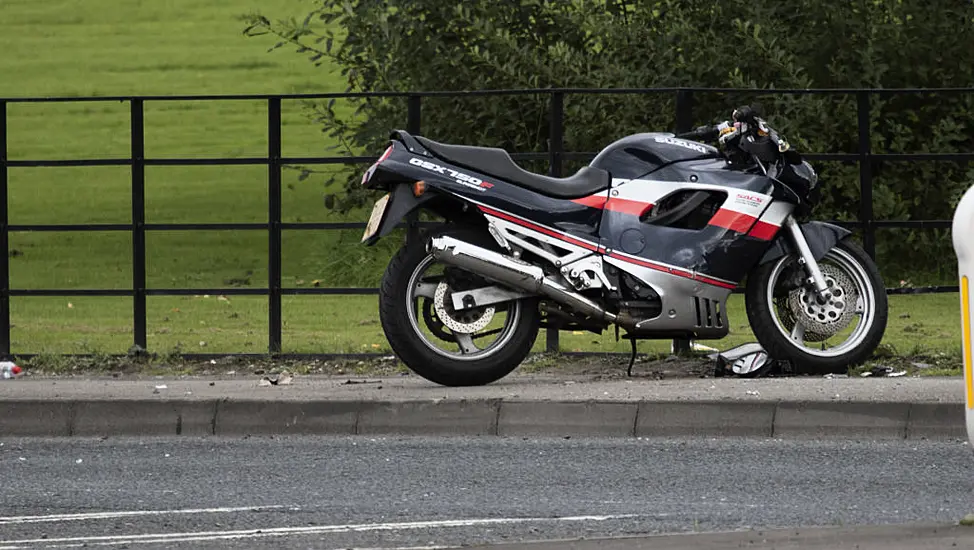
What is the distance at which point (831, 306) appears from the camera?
9727 millimetres

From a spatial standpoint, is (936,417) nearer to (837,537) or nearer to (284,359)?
(837,537)

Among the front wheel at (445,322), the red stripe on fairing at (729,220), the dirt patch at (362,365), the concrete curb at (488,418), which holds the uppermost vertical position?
the red stripe on fairing at (729,220)

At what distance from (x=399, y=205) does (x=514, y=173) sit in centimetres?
64

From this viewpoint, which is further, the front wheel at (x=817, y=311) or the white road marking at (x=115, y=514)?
the front wheel at (x=817, y=311)

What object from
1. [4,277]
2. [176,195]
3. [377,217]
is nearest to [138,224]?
[4,277]

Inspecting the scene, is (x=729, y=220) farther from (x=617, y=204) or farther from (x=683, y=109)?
(x=683, y=109)

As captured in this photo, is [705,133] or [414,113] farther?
[414,113]

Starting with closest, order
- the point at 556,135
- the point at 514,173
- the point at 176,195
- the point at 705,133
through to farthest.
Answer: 1. the point at 514,173
2. the point at 705,133
3. the point at 556,135
4. the point at 176,195

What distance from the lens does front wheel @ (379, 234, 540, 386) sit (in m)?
9.27

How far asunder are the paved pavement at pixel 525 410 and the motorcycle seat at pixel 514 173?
1.03 meters

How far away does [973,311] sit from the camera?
17.4 ft

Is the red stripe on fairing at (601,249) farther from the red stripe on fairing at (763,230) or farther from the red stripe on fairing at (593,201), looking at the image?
the red stripe on fairing at (763,230)

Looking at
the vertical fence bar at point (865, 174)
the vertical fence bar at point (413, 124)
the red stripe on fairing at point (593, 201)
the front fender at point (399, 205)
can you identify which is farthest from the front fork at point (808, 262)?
the vertical fence bar at point (413, 124)

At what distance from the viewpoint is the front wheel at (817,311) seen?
969 cm
